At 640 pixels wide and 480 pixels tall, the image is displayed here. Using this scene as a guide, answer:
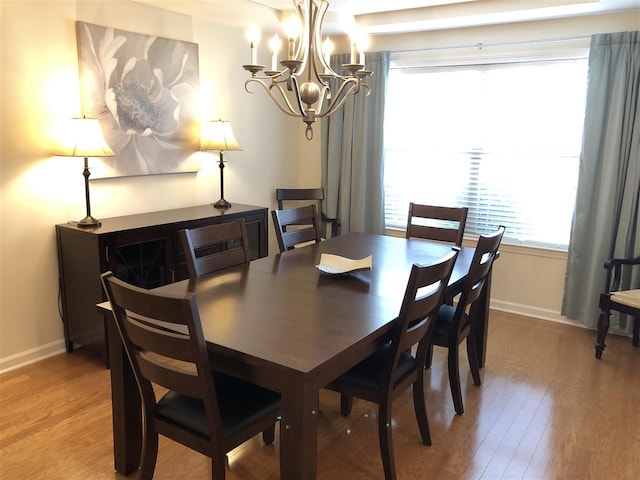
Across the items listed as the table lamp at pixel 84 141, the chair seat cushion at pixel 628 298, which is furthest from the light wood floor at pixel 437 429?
the table lamp at pixel 84 141

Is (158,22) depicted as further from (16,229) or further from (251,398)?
(251,398)

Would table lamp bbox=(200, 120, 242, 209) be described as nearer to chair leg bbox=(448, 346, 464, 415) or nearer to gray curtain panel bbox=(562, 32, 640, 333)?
chair leg bbox=(448, 346, 464, 415)

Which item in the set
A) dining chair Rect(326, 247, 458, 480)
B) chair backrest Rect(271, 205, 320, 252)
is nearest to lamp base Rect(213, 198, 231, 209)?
chair backrest Rect(271, 205, 320, 252)

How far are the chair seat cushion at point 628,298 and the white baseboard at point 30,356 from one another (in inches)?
142

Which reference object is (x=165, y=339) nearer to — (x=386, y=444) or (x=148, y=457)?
(x=148, y=457)

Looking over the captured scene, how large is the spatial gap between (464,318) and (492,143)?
6.66 ft

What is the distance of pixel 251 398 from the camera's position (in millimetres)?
1906

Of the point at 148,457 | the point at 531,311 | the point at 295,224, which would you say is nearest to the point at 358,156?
the point at 295,224

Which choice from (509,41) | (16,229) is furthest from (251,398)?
(509,41)

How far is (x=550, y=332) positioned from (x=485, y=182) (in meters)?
1.31

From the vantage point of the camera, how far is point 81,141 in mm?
3033

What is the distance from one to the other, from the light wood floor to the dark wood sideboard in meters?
0.25

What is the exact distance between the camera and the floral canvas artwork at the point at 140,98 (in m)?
3.29

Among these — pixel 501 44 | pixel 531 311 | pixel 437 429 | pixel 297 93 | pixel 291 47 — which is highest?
pixel 501 44
